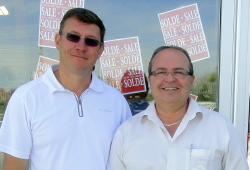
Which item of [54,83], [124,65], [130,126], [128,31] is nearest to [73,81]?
[54,83]

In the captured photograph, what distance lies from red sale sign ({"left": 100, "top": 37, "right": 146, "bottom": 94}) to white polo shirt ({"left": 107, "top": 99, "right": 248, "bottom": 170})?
3.23 feet

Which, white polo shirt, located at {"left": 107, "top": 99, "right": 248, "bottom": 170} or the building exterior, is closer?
white polo shirt, located at {"left": 107, "top": 99, "right": 248, "bottom": 170}

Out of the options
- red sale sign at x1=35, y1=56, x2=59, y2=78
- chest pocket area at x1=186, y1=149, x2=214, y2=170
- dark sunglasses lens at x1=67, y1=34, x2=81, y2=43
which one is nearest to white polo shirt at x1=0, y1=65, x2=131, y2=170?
dark sunglasses lens at x1=67, y1=34, x2=81, y2=43

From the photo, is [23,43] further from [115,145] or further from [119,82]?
[115,145]

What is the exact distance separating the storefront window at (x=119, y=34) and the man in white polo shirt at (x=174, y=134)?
0.94m

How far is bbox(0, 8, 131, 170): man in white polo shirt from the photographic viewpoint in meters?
1.60

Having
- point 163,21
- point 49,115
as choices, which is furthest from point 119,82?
point 49,115

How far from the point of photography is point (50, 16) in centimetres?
265

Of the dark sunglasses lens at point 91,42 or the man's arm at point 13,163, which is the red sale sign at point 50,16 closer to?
the dark sunglasses lens at point 91,42

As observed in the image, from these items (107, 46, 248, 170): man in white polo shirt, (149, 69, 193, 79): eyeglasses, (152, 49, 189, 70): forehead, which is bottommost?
(107, 46, 248, 170): man in white polo shirt

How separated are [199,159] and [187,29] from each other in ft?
4.82

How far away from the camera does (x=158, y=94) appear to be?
68.1 inches

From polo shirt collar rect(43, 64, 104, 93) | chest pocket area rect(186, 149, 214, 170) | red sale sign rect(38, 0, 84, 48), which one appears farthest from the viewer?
red sale sign rect(38, 0, 84, 48)

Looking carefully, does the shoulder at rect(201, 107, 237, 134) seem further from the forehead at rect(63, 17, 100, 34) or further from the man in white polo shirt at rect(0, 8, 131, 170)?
the forehead at rect(63, 17, 100, 34)
